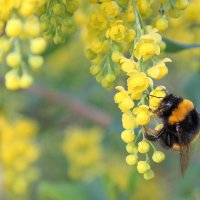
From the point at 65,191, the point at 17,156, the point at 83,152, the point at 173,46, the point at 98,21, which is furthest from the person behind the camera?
the point at 83,152

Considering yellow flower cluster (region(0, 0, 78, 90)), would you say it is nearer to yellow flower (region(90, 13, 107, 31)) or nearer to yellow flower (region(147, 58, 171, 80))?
yellow flower (region(90, 13, 107, 31))

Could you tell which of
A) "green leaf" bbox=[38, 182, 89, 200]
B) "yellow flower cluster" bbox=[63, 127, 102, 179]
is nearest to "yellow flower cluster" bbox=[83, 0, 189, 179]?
"green leaf" bbox=[38, 182, 89, 200]

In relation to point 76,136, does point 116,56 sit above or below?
above

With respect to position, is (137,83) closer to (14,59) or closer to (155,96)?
(155,96)

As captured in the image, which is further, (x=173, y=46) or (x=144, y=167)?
(x=173, y=46)

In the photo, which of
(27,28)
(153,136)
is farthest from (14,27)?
(153,136)

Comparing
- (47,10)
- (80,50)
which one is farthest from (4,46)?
(80,50)

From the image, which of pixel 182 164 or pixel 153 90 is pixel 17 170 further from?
pixel 153 90
